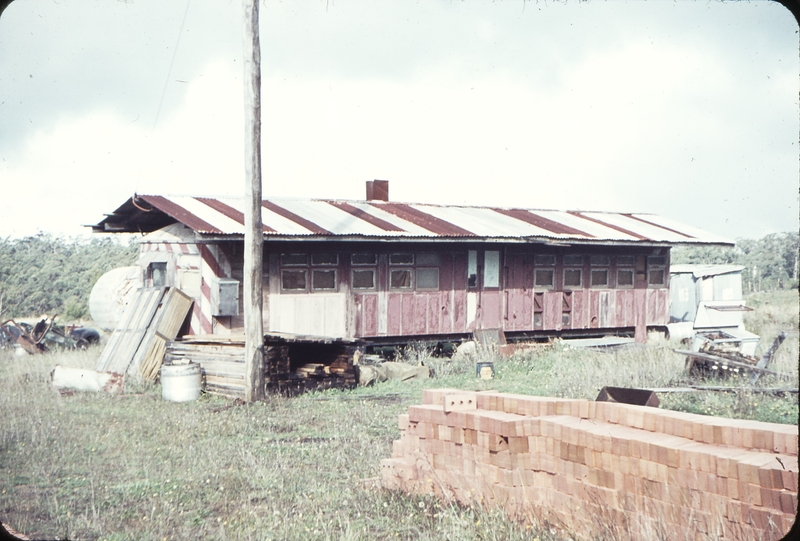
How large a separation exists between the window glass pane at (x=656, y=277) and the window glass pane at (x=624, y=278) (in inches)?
27.7

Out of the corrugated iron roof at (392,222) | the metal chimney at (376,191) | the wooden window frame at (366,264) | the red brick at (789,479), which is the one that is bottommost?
the red brick at (789,479)

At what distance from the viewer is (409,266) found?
1747 cm

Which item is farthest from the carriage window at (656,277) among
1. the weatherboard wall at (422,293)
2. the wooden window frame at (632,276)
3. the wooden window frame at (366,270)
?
the wooden window frame at (366,270)

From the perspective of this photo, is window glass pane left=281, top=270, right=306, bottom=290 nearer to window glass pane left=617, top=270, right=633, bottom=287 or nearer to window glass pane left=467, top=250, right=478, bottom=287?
window glass pane left=467, top=250, right=478, bottom=287

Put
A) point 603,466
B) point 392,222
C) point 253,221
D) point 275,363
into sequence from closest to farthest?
1. point 603,466
2. point 253,221
3. point 275,363
4. point 392,222

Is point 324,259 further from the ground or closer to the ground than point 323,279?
further from the ground

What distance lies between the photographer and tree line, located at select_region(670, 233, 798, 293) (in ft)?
156

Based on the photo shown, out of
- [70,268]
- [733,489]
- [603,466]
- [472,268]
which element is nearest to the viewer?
[733,489]

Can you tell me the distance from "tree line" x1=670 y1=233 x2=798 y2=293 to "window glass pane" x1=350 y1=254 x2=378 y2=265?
86.4 ft

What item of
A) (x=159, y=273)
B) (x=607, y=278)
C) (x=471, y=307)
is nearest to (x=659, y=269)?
(x=607, y=278)

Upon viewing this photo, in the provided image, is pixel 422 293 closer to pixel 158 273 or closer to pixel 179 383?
pixel 158 273

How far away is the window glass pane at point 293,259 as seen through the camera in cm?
1571

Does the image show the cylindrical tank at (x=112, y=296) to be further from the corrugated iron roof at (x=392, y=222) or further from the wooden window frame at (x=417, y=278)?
the wooden window frame at (x=417, y=278)

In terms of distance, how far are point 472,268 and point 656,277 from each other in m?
6.48
